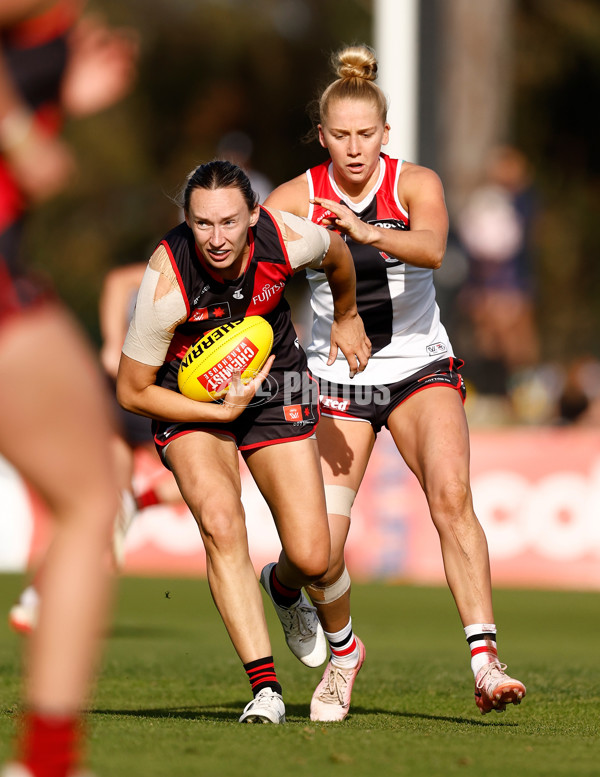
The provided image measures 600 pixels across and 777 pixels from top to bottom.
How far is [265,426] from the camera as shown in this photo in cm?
595

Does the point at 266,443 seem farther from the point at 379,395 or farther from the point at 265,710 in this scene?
the point at 265,710

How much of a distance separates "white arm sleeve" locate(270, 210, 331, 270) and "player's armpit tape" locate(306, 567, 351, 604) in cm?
141

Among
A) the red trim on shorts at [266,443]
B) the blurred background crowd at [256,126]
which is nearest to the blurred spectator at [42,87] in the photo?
the red trim on shorts at [266,443]

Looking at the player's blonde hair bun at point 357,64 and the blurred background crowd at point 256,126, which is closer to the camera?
the player's blonde hair bun at point 357,64

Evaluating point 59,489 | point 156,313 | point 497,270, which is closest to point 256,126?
point 497,270

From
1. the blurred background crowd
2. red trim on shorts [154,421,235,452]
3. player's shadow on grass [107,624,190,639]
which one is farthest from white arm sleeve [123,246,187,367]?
the blurred background crowd

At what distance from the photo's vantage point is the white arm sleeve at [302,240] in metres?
5.78

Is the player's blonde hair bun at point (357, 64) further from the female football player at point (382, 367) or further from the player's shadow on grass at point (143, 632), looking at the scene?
the player's shadow on grass at point (143, 632)

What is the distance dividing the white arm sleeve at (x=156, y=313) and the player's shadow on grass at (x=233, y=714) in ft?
4.82

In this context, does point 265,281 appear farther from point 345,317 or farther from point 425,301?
point 425,301

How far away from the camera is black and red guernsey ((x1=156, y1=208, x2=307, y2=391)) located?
5617 mm

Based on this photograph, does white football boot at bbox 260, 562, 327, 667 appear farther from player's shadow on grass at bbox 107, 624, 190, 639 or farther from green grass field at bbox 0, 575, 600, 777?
player's shadow on grass at bbox 107, 624, 190, 639

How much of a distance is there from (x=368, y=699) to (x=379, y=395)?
1.49 meters

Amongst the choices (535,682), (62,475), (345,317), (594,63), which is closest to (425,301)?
(345,317)
